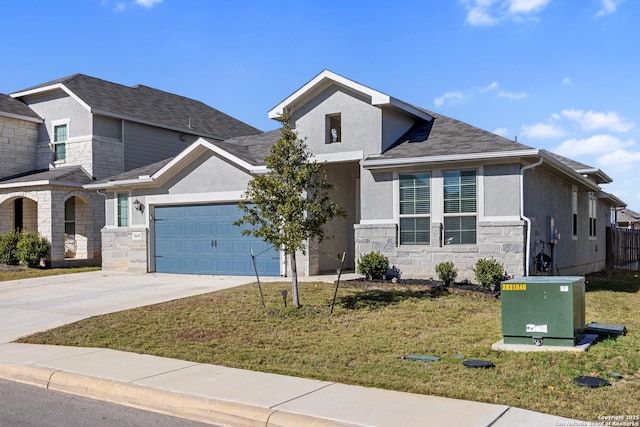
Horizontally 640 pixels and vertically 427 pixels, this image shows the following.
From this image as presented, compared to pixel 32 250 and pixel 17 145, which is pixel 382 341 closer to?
pixel 32 250

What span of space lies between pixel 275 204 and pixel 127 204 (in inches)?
430

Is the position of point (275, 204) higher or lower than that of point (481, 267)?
higher

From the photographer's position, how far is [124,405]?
273 inches

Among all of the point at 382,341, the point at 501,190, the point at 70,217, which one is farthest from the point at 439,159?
the point at 70,217

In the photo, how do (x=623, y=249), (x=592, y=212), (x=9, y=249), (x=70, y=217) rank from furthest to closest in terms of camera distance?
(x=623, y=249), (x=70, y=217), (x=9, y=249), (x=592, y=212)

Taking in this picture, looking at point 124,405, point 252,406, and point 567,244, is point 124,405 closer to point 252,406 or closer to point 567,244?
point 252,406

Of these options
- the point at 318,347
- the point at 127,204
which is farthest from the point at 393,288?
the point at 127,204

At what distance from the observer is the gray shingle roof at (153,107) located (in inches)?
1009

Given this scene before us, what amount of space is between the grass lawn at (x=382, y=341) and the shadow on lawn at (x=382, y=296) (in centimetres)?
2

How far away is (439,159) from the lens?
49.3 feet

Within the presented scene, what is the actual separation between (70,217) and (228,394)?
2199 centimetres

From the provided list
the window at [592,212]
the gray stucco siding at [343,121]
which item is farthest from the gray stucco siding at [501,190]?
the window at [592,212]

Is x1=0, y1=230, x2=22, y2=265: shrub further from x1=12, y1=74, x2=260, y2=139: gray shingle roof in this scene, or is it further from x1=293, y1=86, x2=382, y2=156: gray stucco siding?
x1=293, y1=86, x2=382, y2=156: gray stucco siding

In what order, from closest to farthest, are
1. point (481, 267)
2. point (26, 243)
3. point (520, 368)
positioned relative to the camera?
1. point (520, 368)
2. point (481, 267)
3. point (26, 243)
